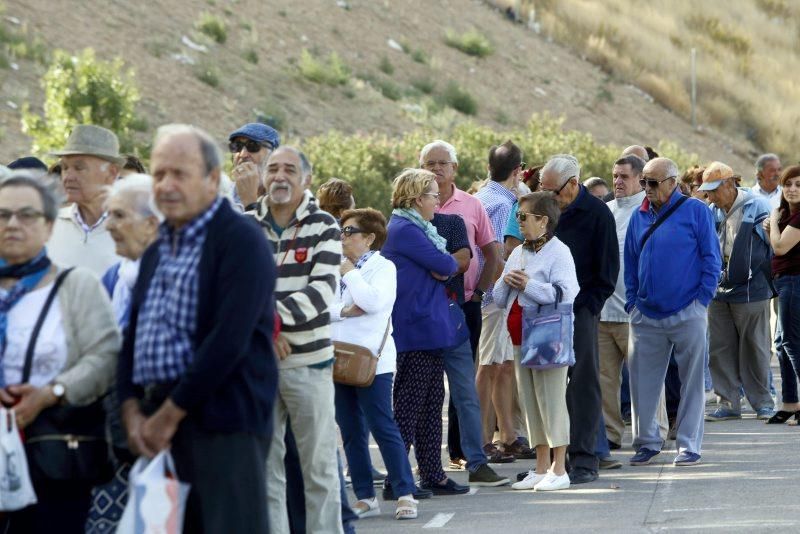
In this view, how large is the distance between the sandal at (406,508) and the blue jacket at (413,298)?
4.11 ft

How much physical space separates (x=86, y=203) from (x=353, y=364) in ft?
7.19

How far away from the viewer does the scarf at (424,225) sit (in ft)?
36.0

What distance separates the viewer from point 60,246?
8.24 metres

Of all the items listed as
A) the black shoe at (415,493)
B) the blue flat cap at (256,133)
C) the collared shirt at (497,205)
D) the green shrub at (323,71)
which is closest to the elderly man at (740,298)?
the collared shirt at (497,205)

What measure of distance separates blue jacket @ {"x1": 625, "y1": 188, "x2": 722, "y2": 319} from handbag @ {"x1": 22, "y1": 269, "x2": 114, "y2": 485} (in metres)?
6.34

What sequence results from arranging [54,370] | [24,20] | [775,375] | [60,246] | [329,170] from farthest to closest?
[24,20] → [329,170] → [775,375] → [60,246] → [54,370]

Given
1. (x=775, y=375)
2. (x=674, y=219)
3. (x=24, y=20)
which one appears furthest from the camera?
(x=24, y=20)

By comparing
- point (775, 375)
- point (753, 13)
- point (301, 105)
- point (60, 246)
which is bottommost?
point (775, 375)

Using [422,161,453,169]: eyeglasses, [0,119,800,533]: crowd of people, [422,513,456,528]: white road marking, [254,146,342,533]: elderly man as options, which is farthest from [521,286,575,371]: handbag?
[254,146,342,533]: elderly man

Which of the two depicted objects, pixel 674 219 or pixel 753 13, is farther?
pixel 753 13

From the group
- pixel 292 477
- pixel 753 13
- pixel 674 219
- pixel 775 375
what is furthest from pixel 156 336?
pixel 753 13

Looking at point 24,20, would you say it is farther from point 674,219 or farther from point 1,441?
point 1,441

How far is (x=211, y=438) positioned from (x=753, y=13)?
7190 cm

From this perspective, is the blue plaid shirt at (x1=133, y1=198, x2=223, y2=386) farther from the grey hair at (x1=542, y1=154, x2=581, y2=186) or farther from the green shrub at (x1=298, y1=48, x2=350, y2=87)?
the green shrub at (x1=298, y1=48, x2=350, y2=87)
